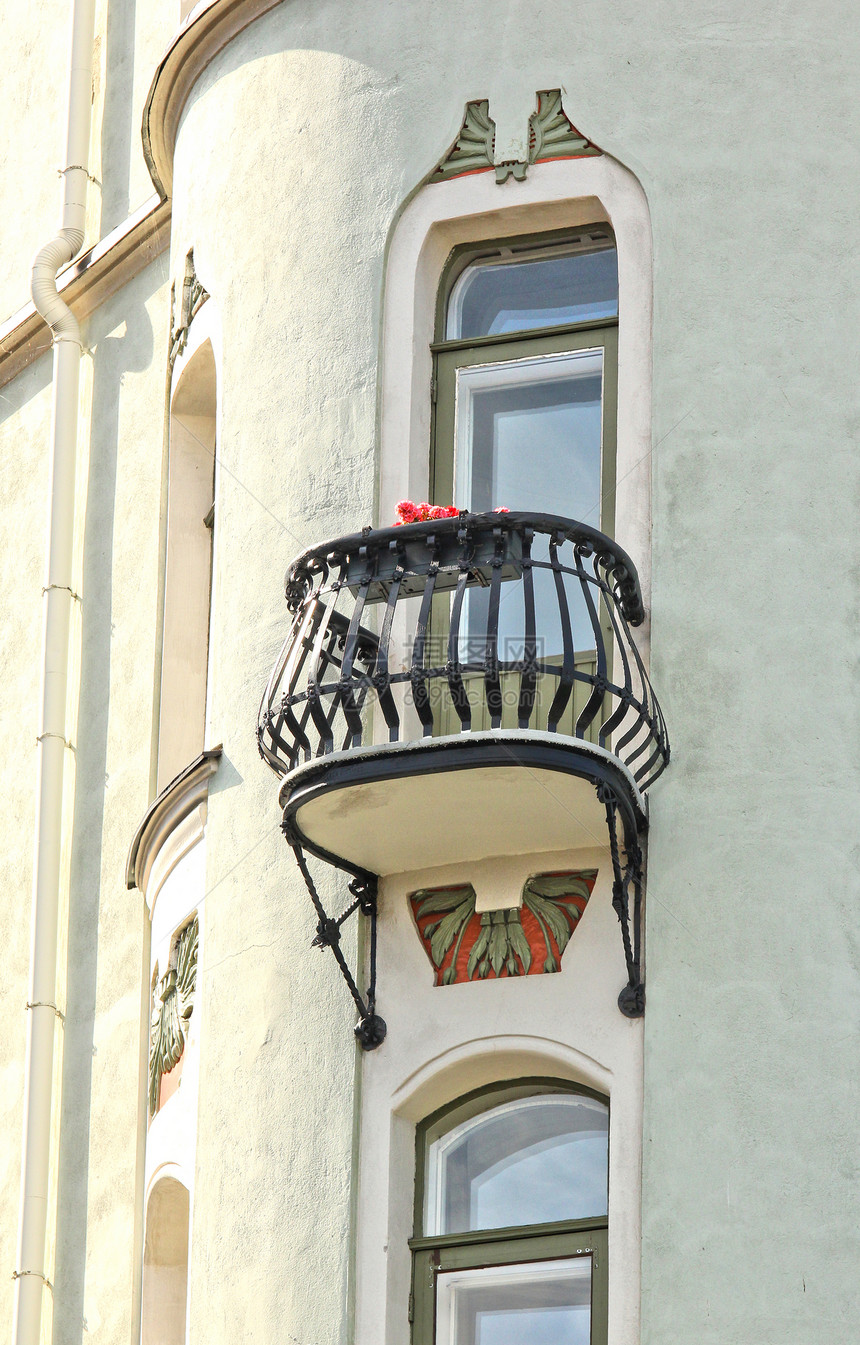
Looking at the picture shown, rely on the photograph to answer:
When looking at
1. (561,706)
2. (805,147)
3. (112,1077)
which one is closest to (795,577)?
(561,706)

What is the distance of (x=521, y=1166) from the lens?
35.9 ft

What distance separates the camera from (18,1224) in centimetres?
1369

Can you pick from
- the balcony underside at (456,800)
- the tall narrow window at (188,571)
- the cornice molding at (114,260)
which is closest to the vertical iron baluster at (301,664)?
the balcony underside at (456,800)

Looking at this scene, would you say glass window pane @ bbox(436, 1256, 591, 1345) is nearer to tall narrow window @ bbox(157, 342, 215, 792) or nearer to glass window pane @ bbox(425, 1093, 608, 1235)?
glass window pane @ bbox(425, 1093, 608, 1235)

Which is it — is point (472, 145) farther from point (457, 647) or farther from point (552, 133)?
point (457, 647)

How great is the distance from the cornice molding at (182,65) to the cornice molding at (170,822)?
11.3 feet

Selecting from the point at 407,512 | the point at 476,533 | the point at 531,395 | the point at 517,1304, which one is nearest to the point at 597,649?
the point at 476,533

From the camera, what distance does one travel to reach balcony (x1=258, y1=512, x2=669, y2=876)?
1031 centimetres

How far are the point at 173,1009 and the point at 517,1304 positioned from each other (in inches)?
96.8

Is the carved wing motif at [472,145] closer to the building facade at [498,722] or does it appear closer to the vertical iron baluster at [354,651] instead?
the building facade at [498,722]

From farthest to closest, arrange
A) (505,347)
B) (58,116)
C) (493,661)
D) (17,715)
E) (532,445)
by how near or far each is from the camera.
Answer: (58,116) → (17,715) → (505,347) → (532,445) → (493,661)

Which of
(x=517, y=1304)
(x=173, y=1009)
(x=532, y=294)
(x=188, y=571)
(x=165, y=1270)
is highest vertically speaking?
(x=532, y=294)

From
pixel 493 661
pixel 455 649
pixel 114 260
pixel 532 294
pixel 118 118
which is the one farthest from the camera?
pixel 118 118

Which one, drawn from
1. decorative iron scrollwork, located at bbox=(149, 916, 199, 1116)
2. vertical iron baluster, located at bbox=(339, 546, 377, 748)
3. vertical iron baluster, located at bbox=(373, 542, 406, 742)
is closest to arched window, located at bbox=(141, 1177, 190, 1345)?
decorative iron scrollwork, located at bbox=(149, 916, 199, 1116)
